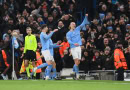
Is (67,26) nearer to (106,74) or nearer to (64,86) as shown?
(106,74)

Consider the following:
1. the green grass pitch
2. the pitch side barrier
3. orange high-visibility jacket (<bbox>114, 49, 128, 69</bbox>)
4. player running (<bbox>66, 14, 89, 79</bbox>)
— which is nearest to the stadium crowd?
the pitch side barrier

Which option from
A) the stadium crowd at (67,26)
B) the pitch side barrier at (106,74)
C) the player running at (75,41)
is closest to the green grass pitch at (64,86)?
the player running at (75,41)

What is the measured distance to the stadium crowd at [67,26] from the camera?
72.5 ft

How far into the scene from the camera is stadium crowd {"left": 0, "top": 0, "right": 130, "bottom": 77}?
870 inches

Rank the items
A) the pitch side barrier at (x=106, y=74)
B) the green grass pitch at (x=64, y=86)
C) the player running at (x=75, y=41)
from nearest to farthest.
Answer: the green grass pitch at (x=64, y=86)
the player running at (x=75, y=41)
the pitch side barrier at (x=106, y=74)

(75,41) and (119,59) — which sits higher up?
(75,41)

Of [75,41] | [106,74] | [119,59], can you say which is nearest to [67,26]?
[106,74]

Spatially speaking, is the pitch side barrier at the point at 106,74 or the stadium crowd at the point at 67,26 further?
the stadium crowd at the point at 67,26

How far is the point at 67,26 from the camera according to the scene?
81.1 ft

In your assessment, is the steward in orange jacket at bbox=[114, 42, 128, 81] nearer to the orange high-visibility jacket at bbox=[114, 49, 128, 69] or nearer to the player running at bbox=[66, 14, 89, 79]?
the orange high-visibility jacket at bbox=[114, 49, 128, 69]

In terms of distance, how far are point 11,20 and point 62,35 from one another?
124 inches

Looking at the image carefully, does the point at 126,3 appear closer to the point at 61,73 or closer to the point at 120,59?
the point at 61,73

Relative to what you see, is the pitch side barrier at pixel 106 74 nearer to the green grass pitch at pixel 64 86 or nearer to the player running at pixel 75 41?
the player running at pixel 75 41

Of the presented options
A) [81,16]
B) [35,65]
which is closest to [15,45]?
[35,65]
